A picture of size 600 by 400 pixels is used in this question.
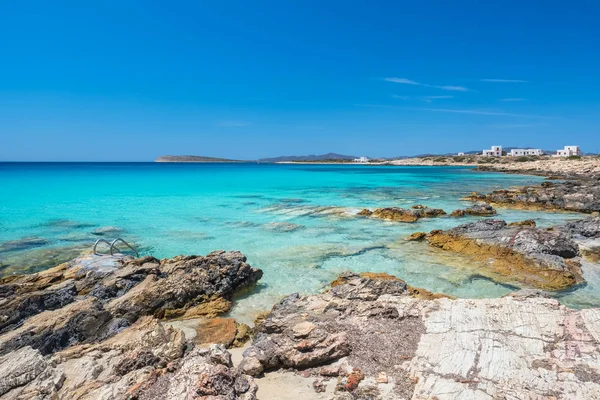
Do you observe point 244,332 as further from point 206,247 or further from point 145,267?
point 206,247

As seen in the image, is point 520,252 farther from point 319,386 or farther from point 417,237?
Result: point 319,386

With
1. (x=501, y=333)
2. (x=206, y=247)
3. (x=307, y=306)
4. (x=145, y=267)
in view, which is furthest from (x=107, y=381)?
(x=206, y=247)

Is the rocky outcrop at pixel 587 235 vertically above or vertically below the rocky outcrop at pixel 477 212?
above

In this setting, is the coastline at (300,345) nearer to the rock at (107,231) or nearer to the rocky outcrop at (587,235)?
the rocky outcrop at (587,235)

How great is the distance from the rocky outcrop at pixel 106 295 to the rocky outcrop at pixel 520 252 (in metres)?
8.20

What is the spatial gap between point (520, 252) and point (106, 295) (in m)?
13.1

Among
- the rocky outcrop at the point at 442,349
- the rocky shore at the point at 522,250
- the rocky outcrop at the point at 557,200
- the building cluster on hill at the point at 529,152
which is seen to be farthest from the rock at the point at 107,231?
the building cluster on hill at the point at 529,152

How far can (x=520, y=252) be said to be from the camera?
1227cm

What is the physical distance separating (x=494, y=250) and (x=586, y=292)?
3.38 m

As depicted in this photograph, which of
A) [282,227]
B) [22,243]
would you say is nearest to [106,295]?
[22,243]

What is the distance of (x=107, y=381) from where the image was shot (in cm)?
488

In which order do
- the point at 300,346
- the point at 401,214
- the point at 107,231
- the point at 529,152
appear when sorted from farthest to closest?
the point at 529,152, the point at 401,214, the point at 107,231, the point at 300,346

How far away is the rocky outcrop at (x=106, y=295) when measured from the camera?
255 inches

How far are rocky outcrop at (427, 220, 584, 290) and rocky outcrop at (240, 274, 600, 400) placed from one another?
463cm
